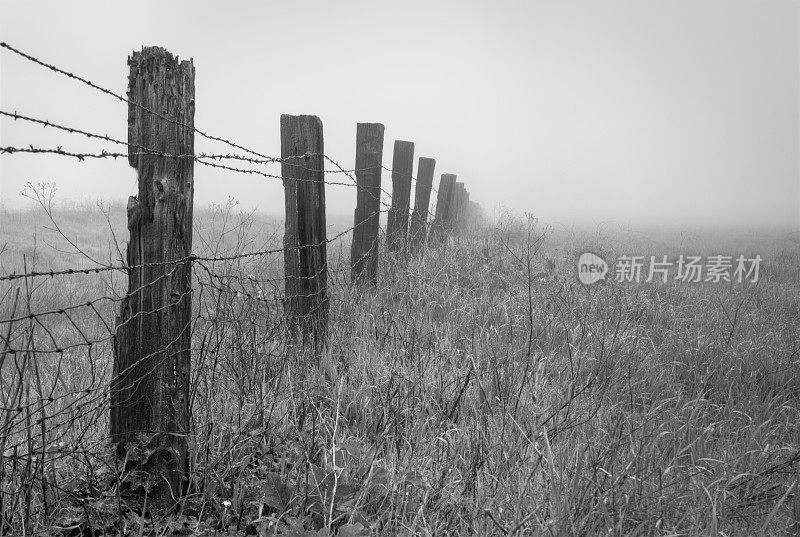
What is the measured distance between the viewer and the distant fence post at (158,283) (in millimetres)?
2057

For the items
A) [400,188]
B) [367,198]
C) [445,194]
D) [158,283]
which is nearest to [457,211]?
[445,194]

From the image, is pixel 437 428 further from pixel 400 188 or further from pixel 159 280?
pixel 400 188

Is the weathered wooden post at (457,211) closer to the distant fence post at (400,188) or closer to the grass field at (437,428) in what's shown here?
the distant fence post at (400,188)

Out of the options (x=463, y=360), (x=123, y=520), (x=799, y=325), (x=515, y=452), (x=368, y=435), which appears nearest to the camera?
(x=123, y=520)

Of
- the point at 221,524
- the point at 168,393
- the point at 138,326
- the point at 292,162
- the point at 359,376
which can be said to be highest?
the point at 292,162

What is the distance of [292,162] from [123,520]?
2.42 metres

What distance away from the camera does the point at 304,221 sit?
388 centimetres

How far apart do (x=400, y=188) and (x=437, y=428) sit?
4.33 m

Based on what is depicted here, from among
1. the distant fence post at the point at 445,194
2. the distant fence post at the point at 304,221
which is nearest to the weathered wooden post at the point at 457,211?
the distant fence post at the point at 445,194

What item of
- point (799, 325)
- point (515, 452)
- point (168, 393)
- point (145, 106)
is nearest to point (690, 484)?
point (515, 452)

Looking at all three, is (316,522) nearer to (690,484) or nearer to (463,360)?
(690,484)

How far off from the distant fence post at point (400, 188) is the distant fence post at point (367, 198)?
1430 millimetres

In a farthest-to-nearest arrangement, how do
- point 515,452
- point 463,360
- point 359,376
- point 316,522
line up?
point 463,360, point 359,376, point 515,452, point 316,522

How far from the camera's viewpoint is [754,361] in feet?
14.6
